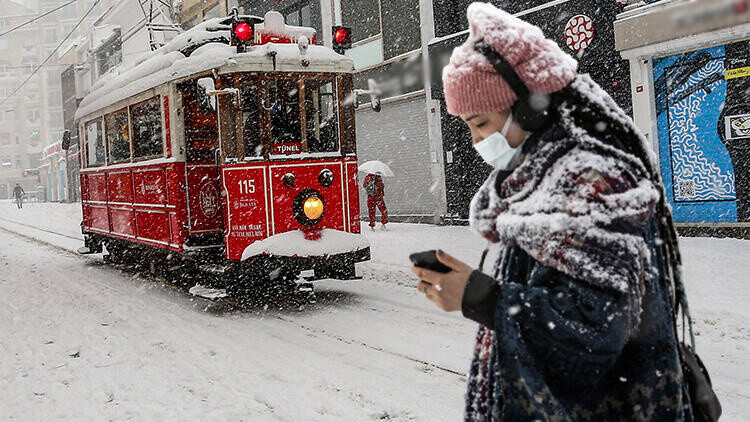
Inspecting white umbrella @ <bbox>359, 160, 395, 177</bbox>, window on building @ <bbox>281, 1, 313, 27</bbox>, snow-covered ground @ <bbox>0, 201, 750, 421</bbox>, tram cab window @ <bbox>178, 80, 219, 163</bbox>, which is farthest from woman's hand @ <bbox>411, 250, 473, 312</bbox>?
window on building @ <bbox>281, 1, 313, 27</bbox>

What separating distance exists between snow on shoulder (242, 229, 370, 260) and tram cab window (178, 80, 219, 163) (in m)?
1.75

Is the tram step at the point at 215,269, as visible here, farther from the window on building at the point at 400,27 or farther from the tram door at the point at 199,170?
the window on building at the point at 400,27

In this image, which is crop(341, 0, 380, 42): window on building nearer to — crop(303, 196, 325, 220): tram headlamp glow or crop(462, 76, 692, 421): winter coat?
crop(303, 196, 325, 220): tram headlamp glow

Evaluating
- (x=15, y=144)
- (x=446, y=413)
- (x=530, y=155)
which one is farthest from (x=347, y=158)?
(x=15, y=144)

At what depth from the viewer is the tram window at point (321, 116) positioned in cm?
874

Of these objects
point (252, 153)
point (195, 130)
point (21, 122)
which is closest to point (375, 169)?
point (195, 130)

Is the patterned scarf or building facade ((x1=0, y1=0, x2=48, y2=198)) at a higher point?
building facade ((x1=0, y1=0, x2=48, y2=198))

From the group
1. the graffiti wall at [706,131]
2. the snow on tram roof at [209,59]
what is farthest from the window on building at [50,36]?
the graffiti wall at [706,131]

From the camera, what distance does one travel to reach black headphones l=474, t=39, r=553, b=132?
5.36 feet

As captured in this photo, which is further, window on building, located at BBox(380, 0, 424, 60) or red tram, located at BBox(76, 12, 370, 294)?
window on building, located at BBox(380, 0, 424, 60)

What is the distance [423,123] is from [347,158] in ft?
34.4

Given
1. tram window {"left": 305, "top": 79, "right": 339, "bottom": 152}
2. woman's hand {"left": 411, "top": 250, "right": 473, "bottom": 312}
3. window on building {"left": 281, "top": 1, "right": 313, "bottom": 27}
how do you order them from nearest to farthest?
woman's hand {"left": 411, "top": 250, "right": 473, "bottom": 312} → tram window {"left": 305, "top": 79, "right": 339, "bottom": 152} → window on building {"left": 281, "top": 1, "right": 313, "bottom": 27}

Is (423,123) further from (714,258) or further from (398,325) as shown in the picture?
(398,325)

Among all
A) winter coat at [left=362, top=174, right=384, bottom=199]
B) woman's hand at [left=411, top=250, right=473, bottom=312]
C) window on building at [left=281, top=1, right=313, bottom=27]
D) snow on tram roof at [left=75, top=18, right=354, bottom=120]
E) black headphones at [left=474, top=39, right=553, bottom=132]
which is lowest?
woman's hand at [left=411, top=250, right=473, bottom=312]
